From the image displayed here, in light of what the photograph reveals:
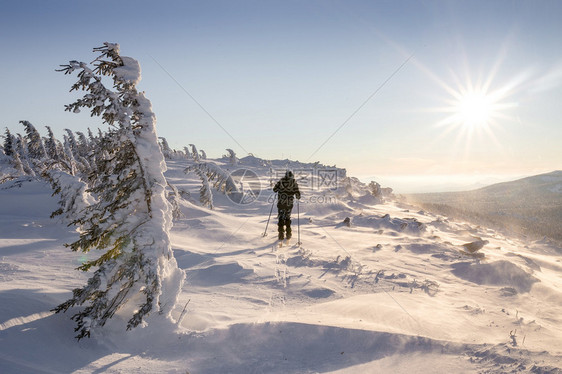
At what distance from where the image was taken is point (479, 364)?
341 cm

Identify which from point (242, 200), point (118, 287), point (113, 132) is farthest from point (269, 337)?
point (242, 200)

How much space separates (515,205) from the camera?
46562 millimetres

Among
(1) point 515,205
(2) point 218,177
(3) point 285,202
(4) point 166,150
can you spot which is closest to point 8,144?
(4) point 166,150

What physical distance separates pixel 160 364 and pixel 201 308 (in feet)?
4.72

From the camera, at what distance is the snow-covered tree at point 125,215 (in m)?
3.57

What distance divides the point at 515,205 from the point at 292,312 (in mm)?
56246

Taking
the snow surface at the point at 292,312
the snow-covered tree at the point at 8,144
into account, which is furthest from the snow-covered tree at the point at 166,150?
the snow surface at the point at 292,312

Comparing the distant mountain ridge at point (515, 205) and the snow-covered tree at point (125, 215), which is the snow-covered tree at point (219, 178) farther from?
the distant mountain ridge at point (515, 205)

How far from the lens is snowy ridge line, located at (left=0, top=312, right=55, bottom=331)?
315 centimetres

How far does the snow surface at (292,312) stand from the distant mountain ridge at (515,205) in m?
19.9

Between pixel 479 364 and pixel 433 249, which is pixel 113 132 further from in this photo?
pixel 433 249

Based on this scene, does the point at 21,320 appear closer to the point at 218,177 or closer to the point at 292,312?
the point at 292,312

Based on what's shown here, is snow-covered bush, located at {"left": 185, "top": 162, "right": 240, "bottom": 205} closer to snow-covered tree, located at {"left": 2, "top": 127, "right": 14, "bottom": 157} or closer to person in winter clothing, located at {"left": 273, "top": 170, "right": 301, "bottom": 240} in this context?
person in winter clothing, located at {"left": 273, "top": 170, "right": 301, "bottom": 240}

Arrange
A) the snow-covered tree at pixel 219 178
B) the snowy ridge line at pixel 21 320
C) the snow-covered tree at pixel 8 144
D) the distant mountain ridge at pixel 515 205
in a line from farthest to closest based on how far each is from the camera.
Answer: the snow-covered tree at pixel 8 144, the distant mountain ridge at pixel 515 205, the snow-covered tree at pixel 219 178, the snowy ridge line at pixel 21 320
